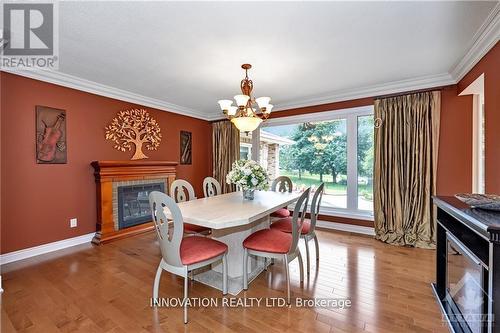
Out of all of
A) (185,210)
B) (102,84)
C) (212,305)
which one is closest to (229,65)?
(185,210)

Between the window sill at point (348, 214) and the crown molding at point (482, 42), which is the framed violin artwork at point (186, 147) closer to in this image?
the window sill at point (348, 214)

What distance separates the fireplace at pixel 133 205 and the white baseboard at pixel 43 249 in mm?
497

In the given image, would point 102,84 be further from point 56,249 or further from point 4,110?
point 56,249

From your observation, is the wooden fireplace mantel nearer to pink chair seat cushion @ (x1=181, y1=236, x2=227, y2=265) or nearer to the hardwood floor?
the hardwood floor

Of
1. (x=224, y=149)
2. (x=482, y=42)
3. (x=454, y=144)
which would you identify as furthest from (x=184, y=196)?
(x=454, y=144)

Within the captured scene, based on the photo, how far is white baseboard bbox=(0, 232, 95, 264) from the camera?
9.20 feet

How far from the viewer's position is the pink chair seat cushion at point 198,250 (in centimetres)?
187

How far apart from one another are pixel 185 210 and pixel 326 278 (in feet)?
5.50

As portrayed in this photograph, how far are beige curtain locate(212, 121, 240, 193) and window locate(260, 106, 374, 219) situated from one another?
0.70 metres

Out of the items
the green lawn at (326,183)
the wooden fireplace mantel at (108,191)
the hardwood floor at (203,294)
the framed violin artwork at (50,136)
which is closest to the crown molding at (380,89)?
the green lawn at (326,183)

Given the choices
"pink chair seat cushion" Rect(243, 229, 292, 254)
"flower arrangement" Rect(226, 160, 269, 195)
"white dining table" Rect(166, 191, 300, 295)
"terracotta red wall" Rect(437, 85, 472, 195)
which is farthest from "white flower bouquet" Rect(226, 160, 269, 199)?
"terracotta red wall" Rect(437, 85, 472, 195)

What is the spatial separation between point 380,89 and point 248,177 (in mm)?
2694

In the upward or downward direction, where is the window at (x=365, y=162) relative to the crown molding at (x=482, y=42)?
downward

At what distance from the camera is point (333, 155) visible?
430 centimetres
